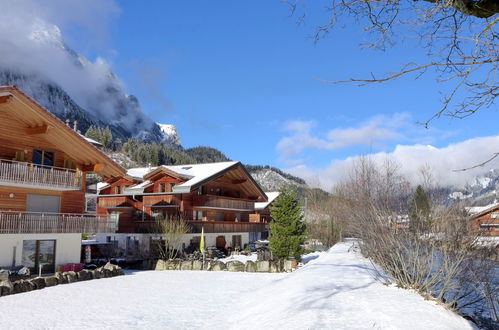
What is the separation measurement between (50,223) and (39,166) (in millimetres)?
3308

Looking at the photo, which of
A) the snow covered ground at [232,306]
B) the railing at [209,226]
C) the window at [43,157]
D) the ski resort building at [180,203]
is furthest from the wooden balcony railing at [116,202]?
the snow covered ground at [232,306]

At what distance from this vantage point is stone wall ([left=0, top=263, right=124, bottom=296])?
17.2 metres

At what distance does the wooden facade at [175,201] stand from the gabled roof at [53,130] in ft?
32.6

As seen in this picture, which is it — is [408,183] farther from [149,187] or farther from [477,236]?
[149,187]

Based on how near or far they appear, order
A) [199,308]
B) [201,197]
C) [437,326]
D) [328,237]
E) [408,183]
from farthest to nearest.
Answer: [328,237] < [201,197] < [408,183] < [199,308] < [437,326]

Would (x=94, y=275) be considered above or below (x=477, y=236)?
below

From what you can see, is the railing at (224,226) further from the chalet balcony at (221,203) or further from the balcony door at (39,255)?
the balcony door at (39,255)

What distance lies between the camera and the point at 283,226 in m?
27.3

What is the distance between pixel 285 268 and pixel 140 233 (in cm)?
1426

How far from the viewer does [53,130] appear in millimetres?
22578

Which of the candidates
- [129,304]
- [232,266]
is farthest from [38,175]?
[232,266]

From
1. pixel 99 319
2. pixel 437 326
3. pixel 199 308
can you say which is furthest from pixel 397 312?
pixel 99 319

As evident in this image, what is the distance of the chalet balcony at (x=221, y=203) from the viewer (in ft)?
121

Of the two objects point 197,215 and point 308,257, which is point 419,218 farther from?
point 197,215
